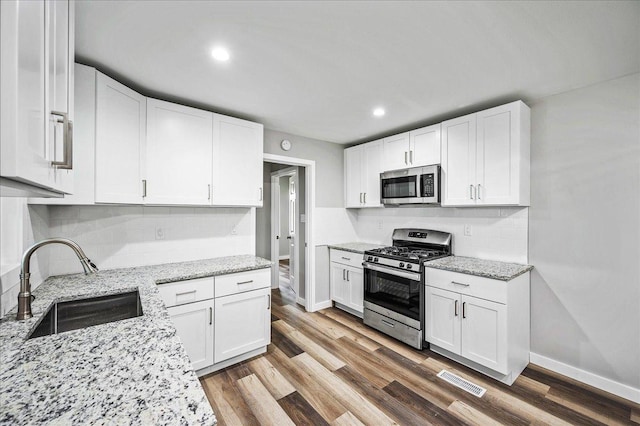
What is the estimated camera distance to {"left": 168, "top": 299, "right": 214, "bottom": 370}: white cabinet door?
2230 mm

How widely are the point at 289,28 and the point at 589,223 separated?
2771mm

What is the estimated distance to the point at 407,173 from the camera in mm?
3260

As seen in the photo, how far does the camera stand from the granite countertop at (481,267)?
230 centimetres

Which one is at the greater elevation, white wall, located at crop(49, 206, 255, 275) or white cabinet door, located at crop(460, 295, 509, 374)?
white wall, located at crop(49, 206, 255, 275)

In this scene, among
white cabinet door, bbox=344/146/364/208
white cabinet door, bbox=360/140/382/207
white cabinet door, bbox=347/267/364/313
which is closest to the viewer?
white cabinet door, bbox=347/267/364/313

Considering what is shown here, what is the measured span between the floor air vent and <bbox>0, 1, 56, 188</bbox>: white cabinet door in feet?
9.26

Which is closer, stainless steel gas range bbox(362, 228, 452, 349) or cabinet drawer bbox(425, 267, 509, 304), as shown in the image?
cabinet drawer bbox(425, 267, 509, 304)

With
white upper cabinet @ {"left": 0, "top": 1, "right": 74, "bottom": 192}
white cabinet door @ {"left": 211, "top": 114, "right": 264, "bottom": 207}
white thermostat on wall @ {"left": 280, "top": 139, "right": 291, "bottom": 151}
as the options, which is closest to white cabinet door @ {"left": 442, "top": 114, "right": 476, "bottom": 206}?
white thermostat on wall @ {"left": 280, "top": 139, "right": 291, "bottom": 151}

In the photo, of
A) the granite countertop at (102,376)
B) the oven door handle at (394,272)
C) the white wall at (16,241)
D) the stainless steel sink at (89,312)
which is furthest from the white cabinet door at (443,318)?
the white wall at (16,241)

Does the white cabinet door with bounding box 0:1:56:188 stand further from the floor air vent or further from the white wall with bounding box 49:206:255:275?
the floor air vent

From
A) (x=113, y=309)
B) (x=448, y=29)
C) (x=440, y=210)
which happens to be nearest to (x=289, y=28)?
(x=448, y=29)

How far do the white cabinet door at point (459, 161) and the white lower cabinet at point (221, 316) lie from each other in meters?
2.07

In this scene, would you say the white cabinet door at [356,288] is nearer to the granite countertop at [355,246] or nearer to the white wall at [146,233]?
the granite countertop at [355,246]

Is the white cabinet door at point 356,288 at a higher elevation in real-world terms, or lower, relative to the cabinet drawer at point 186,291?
lower
